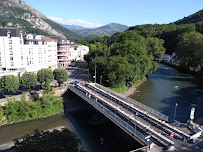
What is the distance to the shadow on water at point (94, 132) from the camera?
27203 millimetres

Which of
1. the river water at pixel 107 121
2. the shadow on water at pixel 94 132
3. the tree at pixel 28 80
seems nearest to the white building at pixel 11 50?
the tree at pixel 28 80

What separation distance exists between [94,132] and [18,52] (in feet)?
102

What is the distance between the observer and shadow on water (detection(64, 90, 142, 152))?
2720 centimetres

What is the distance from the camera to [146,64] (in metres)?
57.4

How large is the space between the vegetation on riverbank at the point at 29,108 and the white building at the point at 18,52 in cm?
1483

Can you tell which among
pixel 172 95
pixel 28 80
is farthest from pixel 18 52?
pixel 172 95

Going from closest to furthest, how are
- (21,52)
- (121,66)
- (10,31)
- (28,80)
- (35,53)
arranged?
(28,80) < (10,31) < (121,66) < (21,52) < (35,53)

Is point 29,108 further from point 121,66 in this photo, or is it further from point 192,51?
point 192,51

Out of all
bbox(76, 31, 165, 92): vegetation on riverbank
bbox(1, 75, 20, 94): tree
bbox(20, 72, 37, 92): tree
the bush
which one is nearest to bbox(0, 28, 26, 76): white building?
bbox(20, 72, 37, 92): tree

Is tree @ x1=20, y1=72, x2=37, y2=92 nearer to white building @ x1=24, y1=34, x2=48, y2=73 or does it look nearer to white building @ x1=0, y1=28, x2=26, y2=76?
white building @ x1=0, y1=28, x2=26, y2=76

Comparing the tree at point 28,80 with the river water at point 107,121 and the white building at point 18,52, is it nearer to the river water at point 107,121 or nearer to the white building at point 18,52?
the river water at point 107,121

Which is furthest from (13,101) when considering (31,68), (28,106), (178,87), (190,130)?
(178,87)

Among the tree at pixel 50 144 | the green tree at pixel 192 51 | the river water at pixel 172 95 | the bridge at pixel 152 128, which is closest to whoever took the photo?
the tree at pixel 50 144

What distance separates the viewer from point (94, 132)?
105 ft
